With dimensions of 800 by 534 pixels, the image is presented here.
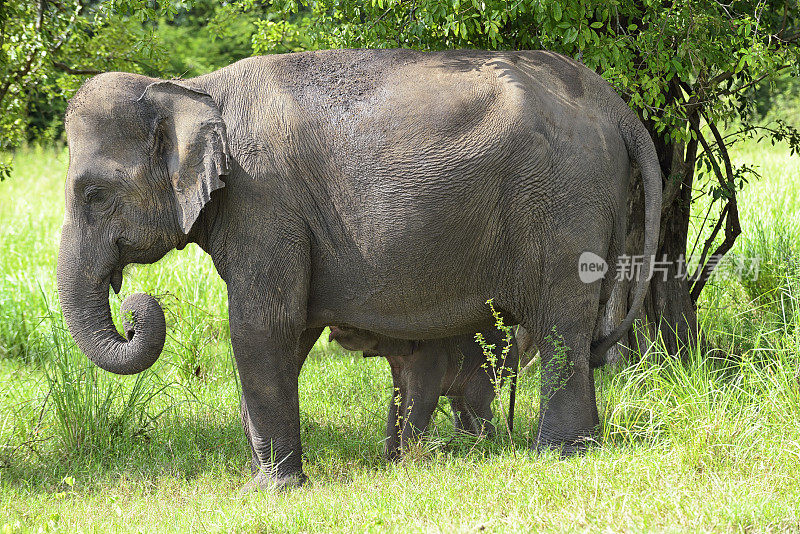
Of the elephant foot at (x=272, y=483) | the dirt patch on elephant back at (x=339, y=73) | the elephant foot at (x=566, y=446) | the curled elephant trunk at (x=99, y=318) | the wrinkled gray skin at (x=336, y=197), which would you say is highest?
the dirt patch on elephant back at (x=339, y=73)

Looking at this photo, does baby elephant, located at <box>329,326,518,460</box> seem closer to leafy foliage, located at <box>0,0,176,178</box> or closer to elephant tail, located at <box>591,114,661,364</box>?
elephant tail, located at <box>591,114,661,364</box>

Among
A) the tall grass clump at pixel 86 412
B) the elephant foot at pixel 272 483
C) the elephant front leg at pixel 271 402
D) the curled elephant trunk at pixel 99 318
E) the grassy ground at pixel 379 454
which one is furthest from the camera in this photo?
the tall grass clump at pixel 86 412

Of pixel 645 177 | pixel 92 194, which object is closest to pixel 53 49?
pixel 92 194

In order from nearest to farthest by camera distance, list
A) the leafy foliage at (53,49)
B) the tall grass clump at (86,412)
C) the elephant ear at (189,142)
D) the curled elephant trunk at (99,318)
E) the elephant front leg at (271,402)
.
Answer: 1. the elephant ear at (189,142)
2. the curled elephant trunk at (99,318)
3. the elephant front leg at (271,402)
4. the tall grass clump at (86,412)
5. the leafy foliage at (53,49)

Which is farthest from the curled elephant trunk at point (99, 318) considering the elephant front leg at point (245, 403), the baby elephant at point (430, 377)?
the baby elephant at point (430, 377)

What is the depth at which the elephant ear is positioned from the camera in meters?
4.89

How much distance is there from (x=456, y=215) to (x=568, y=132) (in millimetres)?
693

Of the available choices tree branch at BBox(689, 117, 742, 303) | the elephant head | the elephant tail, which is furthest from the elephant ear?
tree branch at BBox(689, 117, 742, 303)

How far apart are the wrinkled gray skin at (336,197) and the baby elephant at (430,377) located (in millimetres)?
501

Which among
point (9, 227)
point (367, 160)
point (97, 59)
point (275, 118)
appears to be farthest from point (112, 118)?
point (9, 227)

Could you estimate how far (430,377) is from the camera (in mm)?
5680

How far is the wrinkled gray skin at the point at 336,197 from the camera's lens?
4.98m

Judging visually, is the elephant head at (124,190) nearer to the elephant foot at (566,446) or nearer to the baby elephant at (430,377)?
the baby elephant at (430,377)

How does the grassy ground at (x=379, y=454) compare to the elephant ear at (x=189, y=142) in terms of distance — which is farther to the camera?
the elephant ear at (x=189, y=142)
